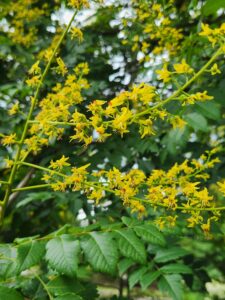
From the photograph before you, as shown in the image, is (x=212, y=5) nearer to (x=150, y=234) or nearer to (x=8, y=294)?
(x=150, y=234)

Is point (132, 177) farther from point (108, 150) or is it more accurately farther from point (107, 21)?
point (107, 21)

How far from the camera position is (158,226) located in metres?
1.62

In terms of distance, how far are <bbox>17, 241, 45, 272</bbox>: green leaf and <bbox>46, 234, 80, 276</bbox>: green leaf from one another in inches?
1.2

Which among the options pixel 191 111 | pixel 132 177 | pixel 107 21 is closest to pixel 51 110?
pixel 132 177

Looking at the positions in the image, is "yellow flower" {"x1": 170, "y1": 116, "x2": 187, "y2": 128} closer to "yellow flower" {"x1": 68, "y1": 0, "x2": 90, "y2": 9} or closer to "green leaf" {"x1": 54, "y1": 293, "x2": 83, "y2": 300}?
"yellow flower" {"x1": 68, "y1": 0, "x2": 90, "y2": 9}

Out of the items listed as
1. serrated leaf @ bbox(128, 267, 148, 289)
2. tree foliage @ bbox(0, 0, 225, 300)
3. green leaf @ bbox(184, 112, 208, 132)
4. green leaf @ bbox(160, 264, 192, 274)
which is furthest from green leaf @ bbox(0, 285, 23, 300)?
green leaf @ bbox(184, 112, 208, 132)

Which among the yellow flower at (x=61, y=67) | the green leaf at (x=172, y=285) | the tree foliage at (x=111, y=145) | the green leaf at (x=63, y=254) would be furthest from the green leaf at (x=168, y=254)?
the yellow flower at (x=61, y=67)

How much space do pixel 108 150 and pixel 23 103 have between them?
69 cm

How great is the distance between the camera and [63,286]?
1.50 meters

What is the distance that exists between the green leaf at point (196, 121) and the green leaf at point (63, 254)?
2.84ft

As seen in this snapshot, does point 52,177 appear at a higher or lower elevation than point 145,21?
lower

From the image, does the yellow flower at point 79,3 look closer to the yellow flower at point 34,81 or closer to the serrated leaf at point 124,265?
the yellow flower at point 34,81

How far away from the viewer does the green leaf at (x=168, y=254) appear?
6.43 feet

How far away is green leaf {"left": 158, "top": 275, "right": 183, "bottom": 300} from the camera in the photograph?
175 centimetres
